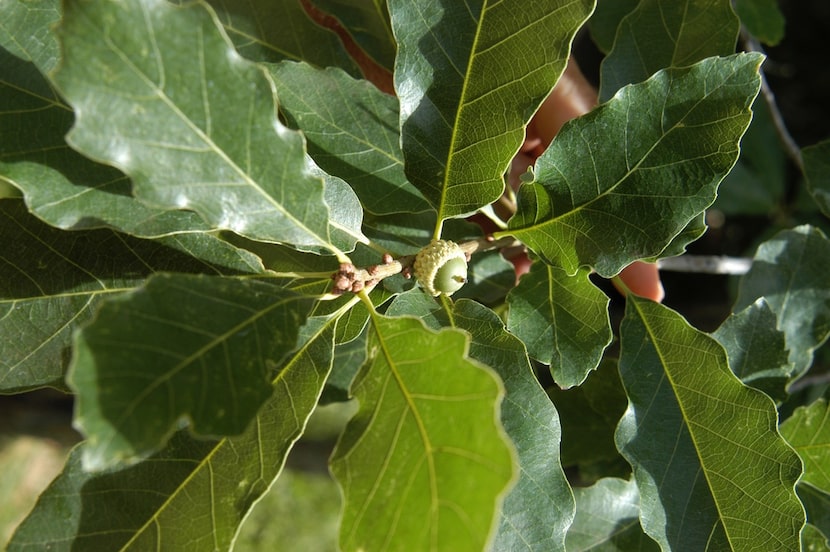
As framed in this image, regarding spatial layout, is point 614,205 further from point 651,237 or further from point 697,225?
point 697,225

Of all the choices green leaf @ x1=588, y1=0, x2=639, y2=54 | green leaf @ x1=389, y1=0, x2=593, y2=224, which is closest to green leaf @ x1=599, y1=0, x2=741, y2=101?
green leaf @ x1=588, y1=0, x2=639, y2=54

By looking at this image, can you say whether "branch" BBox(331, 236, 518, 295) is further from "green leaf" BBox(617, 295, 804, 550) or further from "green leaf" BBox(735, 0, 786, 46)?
"green leaf" BBox(735, 0, 786, 46)

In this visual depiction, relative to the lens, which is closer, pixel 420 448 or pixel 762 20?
pixel 420 448

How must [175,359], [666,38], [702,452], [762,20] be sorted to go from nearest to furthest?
[175,359] → [702,452] → [666,38] → [762,20]

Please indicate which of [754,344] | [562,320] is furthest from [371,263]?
[754,344]

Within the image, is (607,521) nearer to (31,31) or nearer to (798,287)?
(798,287)
